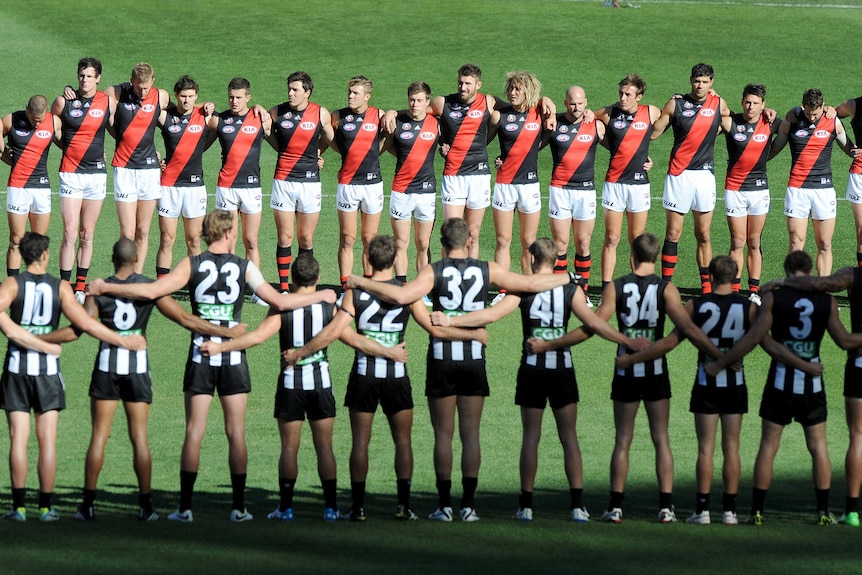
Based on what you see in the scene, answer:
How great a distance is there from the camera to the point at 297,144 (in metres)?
15.1

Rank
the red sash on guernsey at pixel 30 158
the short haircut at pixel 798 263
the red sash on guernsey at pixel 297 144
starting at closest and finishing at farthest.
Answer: the short haircut at pixel 798 263 < the red sash on guernsey at pixel 30 158 < the red sash on guernsey at pixel 297 144

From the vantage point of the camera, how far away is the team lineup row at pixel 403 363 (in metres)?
9.20

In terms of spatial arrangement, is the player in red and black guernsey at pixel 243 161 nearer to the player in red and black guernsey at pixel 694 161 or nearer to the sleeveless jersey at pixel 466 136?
the sleeveless jersey at pixel 466 136

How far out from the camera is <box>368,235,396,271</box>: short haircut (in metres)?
9.23

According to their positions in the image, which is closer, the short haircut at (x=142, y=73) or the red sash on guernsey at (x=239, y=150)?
the short haircut at (x=142, y=73)

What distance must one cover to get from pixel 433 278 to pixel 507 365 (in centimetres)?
417

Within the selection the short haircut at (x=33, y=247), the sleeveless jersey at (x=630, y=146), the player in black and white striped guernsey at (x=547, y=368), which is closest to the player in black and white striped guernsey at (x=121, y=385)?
the short haircut at (x=33, y=247)

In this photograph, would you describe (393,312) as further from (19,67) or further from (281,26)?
(281,26)

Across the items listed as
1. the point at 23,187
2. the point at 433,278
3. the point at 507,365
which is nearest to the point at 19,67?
the point at 23,187

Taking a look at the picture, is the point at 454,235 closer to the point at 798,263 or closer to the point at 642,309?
the point at 642,309

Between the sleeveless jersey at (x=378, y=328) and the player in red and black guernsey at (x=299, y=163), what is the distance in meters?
5.85

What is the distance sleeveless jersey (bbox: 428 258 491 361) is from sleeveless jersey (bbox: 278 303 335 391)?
0.80 meters

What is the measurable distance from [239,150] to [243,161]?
13 centimetres

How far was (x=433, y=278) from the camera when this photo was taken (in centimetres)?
959
